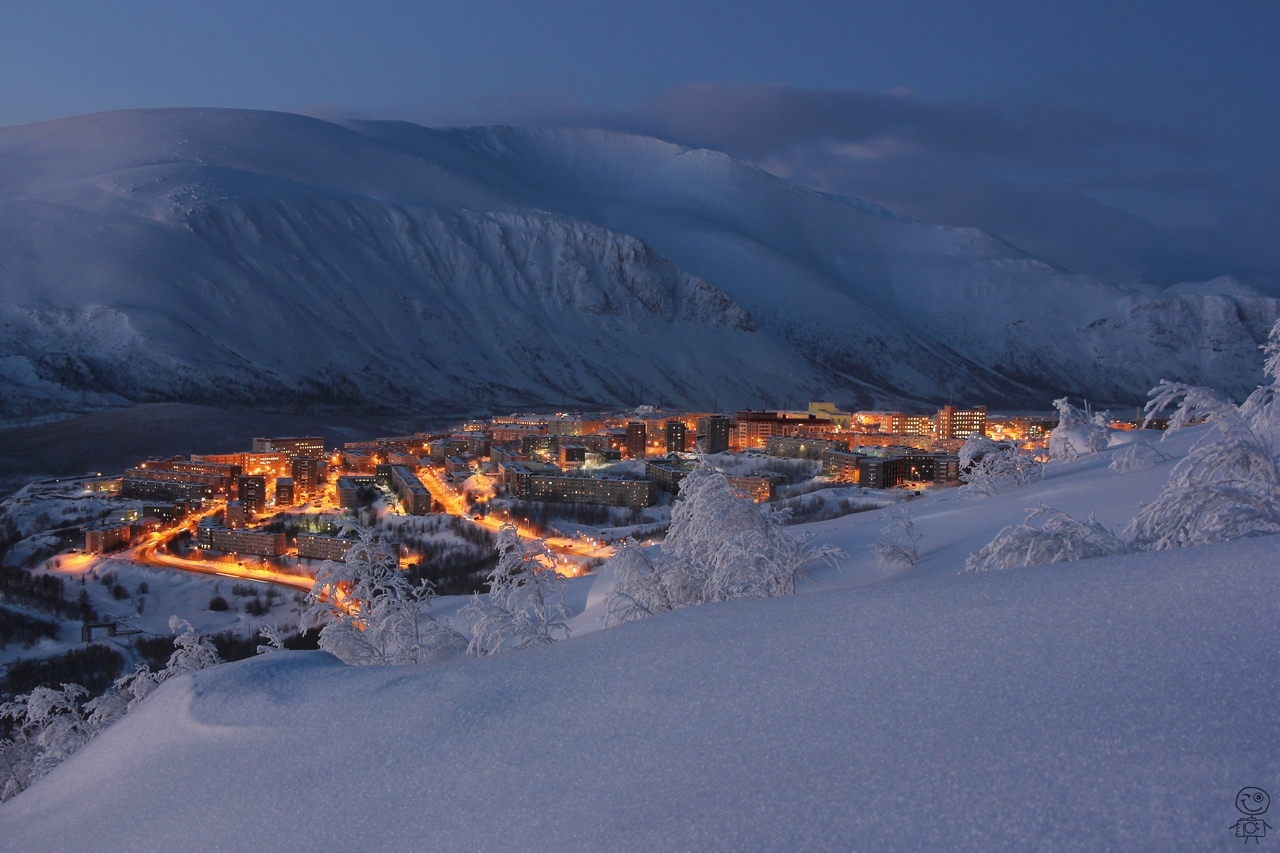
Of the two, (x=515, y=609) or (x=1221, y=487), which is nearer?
(x=1221, y=487)

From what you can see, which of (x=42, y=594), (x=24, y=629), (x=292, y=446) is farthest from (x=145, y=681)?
(x=292, y=446)

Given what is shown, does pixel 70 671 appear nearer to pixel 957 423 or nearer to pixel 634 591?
pixel 634 591

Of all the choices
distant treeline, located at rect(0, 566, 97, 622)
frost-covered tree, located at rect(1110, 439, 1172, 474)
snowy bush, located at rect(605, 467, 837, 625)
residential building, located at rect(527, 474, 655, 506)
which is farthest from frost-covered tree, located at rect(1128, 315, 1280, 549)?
residential building, located at rect(527, 474, 655, 506)

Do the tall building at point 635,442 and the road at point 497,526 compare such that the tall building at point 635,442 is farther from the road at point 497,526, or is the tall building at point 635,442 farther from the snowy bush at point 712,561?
the snowy bush at point 712,561

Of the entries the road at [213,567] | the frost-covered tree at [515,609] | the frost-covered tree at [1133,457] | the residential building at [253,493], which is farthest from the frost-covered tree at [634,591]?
the residential building at [253,493]

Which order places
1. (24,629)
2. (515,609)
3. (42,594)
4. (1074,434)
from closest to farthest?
(515,609)
(1074,434)
(24,629)
(42,594)

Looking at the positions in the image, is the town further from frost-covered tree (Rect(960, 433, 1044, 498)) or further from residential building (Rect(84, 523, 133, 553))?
frost-covered tree (Rect(960, 433, 1044, 498))

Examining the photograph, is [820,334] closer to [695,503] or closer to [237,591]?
[237,591]
